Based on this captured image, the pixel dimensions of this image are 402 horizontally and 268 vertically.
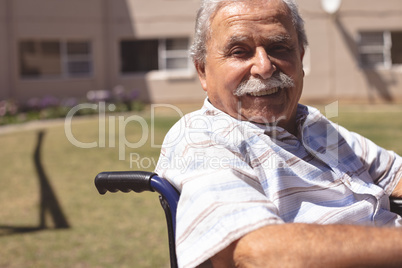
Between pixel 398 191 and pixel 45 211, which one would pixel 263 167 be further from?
pixel 45 211

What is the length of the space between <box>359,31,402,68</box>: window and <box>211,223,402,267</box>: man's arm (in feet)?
46.8

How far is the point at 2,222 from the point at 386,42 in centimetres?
1283

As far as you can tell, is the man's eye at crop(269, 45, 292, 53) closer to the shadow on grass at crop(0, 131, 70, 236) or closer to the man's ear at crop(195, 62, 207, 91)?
the man's ear at crop(195, 62, 207, 91)

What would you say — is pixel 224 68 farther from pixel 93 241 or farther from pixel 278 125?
pixel 93 241

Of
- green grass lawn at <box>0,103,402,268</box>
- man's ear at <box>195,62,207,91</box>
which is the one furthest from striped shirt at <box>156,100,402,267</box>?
green grass lawn at <box>0,103,402,268</box>

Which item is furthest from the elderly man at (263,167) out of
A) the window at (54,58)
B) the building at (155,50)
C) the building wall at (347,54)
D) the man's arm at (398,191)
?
the window at (54,58)

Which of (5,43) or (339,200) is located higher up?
(5,43)

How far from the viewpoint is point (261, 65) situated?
1.77m

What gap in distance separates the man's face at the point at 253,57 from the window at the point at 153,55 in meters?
13.0

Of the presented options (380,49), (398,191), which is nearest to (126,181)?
(398,191)

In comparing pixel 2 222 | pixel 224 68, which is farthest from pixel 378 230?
pixel 2 222

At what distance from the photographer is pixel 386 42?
47.8 feet

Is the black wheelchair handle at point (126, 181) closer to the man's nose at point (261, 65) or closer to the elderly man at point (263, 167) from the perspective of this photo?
the elderly man at point (263, 167)

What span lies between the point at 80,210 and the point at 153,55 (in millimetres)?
10369
